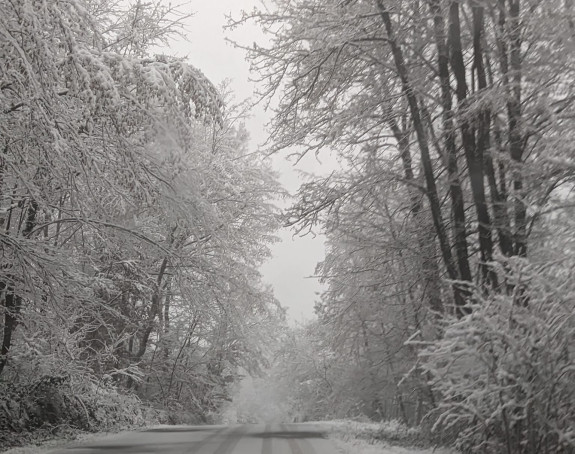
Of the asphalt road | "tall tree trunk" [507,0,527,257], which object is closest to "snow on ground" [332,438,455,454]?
the asphalt road

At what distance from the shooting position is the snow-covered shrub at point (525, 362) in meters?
Result: 5.73

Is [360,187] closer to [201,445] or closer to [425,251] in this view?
[425,251]

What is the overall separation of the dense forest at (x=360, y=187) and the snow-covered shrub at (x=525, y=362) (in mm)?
28

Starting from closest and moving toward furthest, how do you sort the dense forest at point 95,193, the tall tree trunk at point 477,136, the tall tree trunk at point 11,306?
the dense forest at point 95,193 → the tall tree trunk at point 477,136 → the tall tree trunk at point 11,306

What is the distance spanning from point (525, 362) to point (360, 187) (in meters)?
6.07

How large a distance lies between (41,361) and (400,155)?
8581 mm

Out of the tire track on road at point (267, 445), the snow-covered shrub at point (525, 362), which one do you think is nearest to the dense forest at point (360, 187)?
the snow-covered shrub at point (525, 362)

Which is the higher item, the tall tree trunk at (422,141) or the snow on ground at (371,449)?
the tall tree trunk at (422,141)

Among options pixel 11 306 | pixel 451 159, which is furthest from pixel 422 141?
pixel 11 306

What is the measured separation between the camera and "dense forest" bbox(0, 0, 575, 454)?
6.06 metres

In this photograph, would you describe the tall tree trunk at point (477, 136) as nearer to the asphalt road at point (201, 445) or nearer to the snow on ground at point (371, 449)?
the snow on ground at point (371, 449)

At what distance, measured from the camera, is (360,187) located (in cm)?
1145

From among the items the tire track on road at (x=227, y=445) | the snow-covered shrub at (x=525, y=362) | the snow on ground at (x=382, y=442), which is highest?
the snow-covered shrub at (x=525, y=362)

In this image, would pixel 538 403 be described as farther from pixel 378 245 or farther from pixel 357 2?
pixel 357 2
